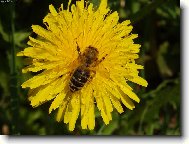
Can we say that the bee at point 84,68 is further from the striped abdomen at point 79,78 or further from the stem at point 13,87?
the stem at point 13,87

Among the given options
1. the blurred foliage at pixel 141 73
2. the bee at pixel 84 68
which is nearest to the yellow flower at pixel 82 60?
the bee at pixel 84 68

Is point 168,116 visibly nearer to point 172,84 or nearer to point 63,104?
point 172,84

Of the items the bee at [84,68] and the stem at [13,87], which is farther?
the stem at [13,87]

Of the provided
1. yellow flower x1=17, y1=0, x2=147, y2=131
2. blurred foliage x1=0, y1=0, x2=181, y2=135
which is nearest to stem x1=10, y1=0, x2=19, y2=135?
blurred foliage x1=0, y1=0, x2=181, y2=135

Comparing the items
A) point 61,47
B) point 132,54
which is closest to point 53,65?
point 61,47

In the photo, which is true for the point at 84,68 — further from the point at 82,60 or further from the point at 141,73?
the point at 141,73

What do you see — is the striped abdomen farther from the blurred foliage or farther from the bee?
the blurred foliage
